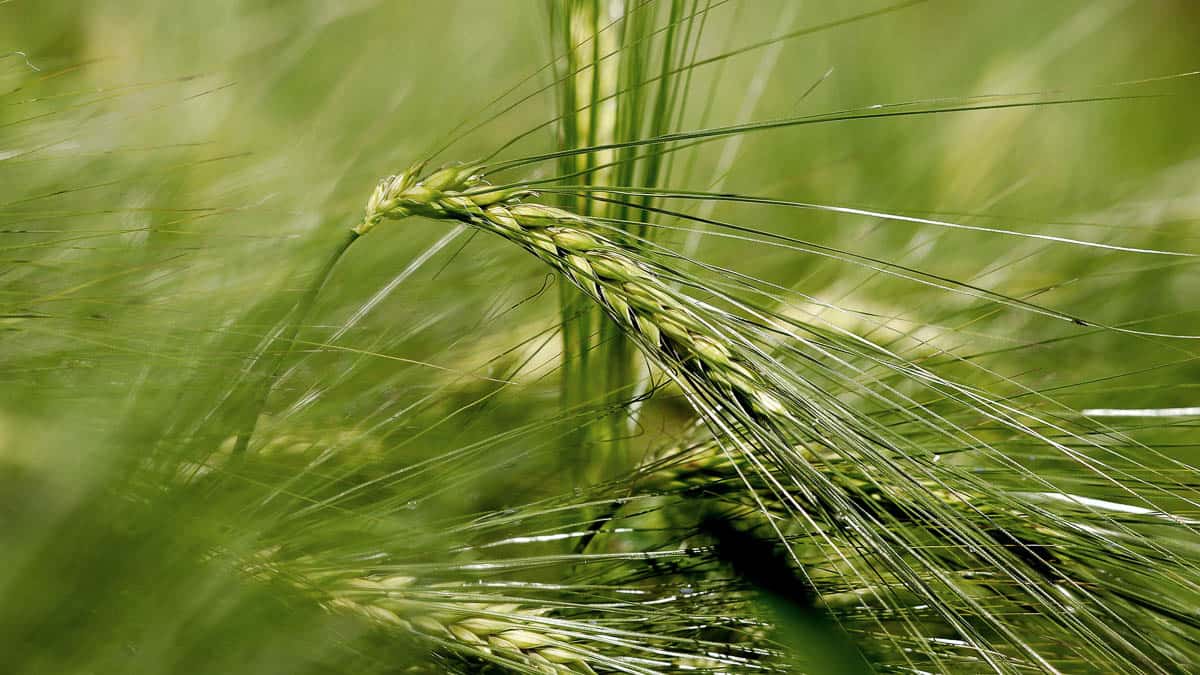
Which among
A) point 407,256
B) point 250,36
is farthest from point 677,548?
point 250,36

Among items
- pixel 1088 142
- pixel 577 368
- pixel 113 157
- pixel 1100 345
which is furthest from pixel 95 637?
pixel 1088 142

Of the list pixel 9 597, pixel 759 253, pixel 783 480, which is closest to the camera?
pixel 9 597

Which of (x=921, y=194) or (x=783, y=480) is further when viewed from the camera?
(x=921, y=194)

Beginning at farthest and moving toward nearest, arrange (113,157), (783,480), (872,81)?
(872,81)
(113,157)
(783,480)

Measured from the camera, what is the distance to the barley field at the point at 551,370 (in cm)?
25

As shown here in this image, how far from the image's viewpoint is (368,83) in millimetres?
638

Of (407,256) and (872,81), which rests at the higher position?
(872,81)

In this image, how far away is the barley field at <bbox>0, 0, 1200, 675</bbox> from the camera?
0.25 metres

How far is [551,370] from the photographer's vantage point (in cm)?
35

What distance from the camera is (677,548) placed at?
1.31 feet

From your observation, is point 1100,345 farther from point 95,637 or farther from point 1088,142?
point 95,637

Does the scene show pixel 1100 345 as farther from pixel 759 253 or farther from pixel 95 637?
pixel 95 637

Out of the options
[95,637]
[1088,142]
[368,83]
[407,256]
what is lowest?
[95,637]

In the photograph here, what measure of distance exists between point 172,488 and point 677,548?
218 millimetres
